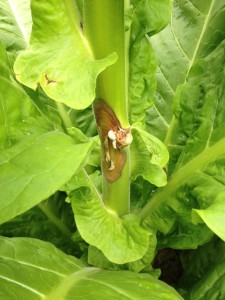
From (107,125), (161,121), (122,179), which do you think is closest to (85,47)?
(107,125)

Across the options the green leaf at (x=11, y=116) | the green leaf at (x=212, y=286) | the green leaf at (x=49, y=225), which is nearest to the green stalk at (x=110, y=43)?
the green leaf at (x=11, y=116)

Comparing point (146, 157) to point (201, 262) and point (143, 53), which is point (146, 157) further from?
point (201, 262)

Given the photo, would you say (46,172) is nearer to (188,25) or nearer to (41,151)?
(41,151)

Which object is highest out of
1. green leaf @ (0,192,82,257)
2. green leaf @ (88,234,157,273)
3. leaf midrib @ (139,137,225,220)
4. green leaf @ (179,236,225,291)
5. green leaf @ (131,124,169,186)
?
green leaf @ (131,124,169,186)

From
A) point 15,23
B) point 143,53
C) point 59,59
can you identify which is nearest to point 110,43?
point 59,59

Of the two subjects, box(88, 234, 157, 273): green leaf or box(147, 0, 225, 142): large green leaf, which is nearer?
box(88, 234, 157, 273): green leaf

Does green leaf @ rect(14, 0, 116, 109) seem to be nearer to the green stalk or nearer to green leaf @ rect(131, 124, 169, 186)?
the green stalk

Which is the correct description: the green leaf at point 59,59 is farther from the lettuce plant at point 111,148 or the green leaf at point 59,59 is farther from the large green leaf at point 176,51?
the large green leaf at point 176,51

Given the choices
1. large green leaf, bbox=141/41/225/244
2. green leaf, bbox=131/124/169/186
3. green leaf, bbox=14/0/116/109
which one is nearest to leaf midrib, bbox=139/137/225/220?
large green leaf, bbox=141/41/225/244
